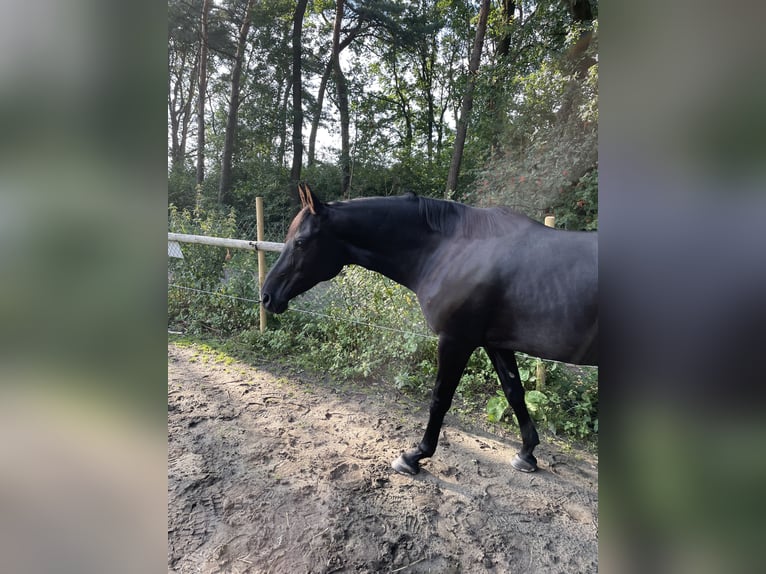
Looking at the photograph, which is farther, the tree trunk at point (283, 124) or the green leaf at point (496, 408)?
the tree trunk at point (283, 124)

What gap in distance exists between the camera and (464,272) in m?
1.96

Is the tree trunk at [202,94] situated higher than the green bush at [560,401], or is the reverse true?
the tree trunk at [202,94]

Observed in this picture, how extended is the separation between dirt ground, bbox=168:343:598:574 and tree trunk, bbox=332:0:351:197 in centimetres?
377

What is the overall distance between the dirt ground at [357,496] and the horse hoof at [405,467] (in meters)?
0.04

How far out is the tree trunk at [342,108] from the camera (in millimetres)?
5453

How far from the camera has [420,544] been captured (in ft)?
5.88

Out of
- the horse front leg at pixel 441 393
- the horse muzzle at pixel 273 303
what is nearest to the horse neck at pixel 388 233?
the horse front leg at pixel 441 393

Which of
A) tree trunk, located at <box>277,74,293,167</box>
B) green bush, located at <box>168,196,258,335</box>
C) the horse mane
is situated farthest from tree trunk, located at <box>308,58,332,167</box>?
the horse mane

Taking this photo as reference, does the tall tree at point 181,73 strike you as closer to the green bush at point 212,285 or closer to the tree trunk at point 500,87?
the green bush at point 212,285
